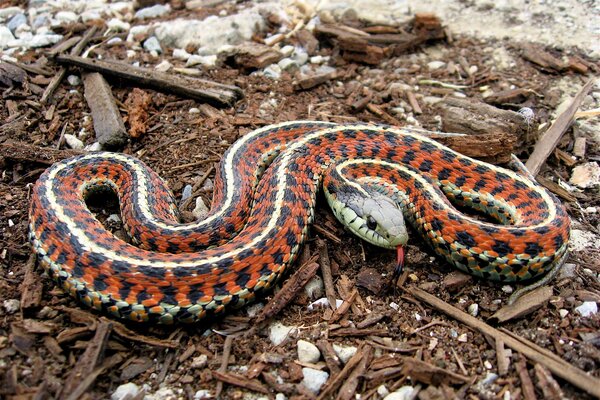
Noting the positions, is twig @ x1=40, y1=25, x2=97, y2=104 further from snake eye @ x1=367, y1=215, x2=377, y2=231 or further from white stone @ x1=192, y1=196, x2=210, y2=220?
snake eye @ x1=367, y1=215, x2=377, y2=231

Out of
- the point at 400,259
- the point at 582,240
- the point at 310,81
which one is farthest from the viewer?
the point at 310,81

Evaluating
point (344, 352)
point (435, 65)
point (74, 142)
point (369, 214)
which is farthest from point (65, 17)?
point (344, 352)

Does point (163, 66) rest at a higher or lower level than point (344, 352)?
higher

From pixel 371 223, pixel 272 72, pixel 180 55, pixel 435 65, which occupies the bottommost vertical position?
pixel 371 223

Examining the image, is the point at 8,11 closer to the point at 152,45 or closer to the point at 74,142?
the point at 152,45

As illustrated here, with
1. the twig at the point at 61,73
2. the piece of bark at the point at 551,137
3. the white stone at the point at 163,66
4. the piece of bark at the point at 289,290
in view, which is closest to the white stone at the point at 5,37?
the twig at the point at 61,73

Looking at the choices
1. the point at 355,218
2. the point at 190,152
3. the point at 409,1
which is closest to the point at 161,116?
the point at 190,152
